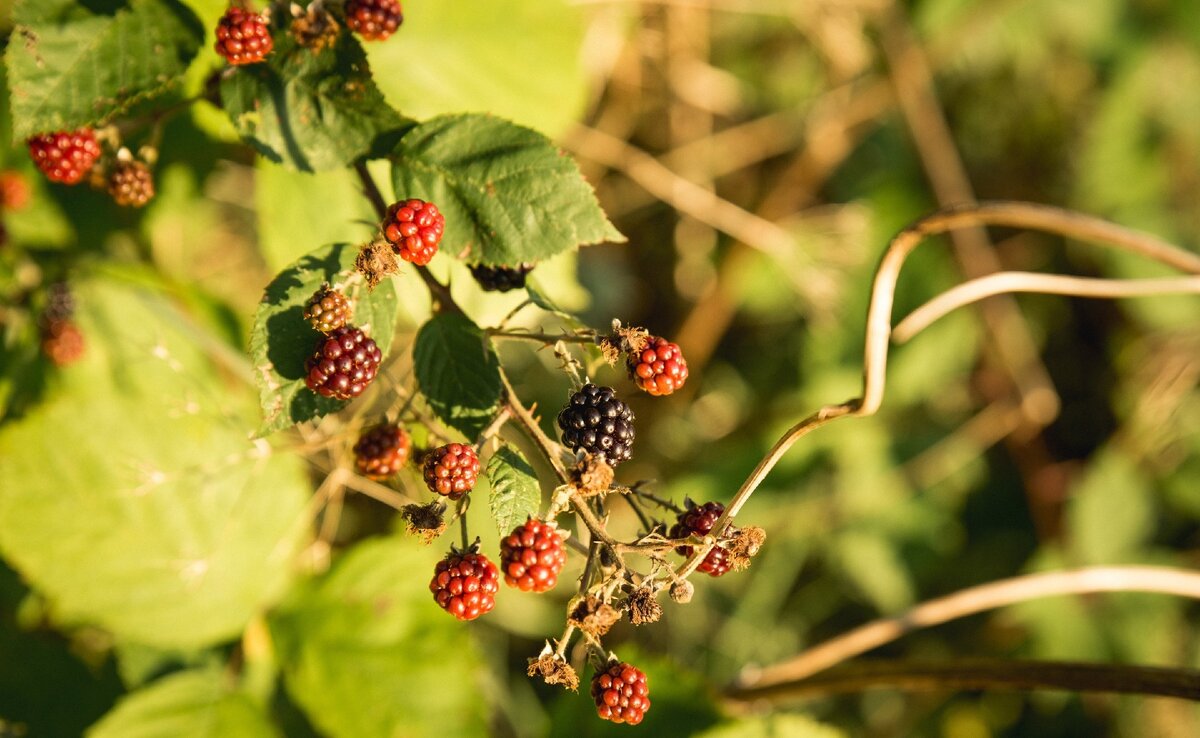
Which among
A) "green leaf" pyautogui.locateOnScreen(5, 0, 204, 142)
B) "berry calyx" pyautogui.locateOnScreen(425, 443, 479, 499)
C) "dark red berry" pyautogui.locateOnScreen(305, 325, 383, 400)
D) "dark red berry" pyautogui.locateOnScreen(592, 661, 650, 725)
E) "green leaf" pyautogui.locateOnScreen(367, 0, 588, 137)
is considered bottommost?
"green leaf" pyautogui.locateOnScreen(5, 0, 204, 142)

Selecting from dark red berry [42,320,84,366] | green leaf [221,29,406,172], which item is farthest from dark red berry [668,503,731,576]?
dark red berry [42,320,84,366]

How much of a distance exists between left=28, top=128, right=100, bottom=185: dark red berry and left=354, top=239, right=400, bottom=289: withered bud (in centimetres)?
60

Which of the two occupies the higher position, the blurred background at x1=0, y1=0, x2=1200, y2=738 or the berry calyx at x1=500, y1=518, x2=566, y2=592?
the blurred background at x1=0, y1=0, x2=1200, y2=738

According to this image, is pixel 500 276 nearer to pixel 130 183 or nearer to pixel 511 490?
pixel 511 490

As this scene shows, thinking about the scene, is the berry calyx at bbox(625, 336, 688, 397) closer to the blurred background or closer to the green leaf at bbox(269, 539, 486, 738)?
the green leaf at bbox(269, 539, 486, 738)

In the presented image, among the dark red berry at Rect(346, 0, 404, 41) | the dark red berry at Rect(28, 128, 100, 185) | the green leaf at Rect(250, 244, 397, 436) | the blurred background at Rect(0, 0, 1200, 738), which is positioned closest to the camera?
the green leaf at Rect(250, 244, 397, 436)

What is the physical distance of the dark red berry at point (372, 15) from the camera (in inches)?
47.1

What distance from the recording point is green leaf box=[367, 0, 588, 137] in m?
1.87

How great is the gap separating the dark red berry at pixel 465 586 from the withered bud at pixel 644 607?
18 cm

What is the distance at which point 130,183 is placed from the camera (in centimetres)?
136

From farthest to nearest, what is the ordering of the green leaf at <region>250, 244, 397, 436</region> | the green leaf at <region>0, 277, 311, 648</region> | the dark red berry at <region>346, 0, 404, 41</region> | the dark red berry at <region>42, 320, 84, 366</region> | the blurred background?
the blurred background < the dark red berry at <region>42, 320, 84, 366</region> < the green leaf at <region>0, 277, 311, 648</region> < the dark red berry at <region>346, 0, 404, 41</region> < the green leaf at <region>250, 244, 397, 436</region>

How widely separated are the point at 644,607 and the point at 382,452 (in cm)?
46

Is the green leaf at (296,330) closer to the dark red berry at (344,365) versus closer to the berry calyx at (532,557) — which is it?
the dark red berry at (344,365)

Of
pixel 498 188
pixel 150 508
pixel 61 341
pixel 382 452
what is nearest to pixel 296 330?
pixel 382 452
